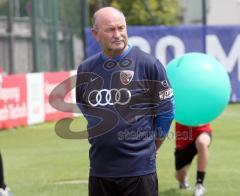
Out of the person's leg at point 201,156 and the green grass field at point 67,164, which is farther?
the green grass field at point 67,164

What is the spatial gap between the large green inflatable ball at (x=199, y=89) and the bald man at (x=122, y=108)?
223 cm

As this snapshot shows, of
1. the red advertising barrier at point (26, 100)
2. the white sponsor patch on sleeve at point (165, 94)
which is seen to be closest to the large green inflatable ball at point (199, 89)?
the white sponsor patch on sleeve at point (165, 94)

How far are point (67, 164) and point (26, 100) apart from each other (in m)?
5.94

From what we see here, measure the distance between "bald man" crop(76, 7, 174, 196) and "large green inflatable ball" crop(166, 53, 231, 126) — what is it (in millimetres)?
2229

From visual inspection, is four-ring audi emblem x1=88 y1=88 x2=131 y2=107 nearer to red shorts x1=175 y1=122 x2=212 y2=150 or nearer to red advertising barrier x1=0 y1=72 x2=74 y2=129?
red shorts x1=175 y1=122 x2=212 y2=150

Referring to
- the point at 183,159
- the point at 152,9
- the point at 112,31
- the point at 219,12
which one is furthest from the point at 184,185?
the point at 219,12

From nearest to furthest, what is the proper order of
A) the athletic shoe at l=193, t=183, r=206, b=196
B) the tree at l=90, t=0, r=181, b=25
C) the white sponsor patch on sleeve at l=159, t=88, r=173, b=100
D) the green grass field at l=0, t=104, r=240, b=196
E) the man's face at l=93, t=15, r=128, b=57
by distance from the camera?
1. the man's face at l=93, t=15, r=128, b=57
2. the white sponsor patch on sleeve at l=159, t=88, r=173, b=100
3. the athletic shoe at l=193, t=183, r=206, b=196
4. the green grass field at l=0, t=104, r=240, b=196
5. the tree at l=90, t=0, r=181, b=25

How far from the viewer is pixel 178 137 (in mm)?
8016

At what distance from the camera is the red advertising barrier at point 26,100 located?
15617 mm

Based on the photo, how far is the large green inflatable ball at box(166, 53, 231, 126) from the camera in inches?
265

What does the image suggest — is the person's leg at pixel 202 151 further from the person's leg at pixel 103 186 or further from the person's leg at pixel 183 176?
the person's leg at pixel 103 186

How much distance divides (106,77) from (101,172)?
61cm

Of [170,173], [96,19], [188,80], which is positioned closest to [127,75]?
[96,19]


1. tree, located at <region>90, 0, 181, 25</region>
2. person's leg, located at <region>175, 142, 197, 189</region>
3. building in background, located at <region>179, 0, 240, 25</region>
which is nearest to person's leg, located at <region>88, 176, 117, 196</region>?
person's leg, located at <region>175, 142, 197, 189</region>
